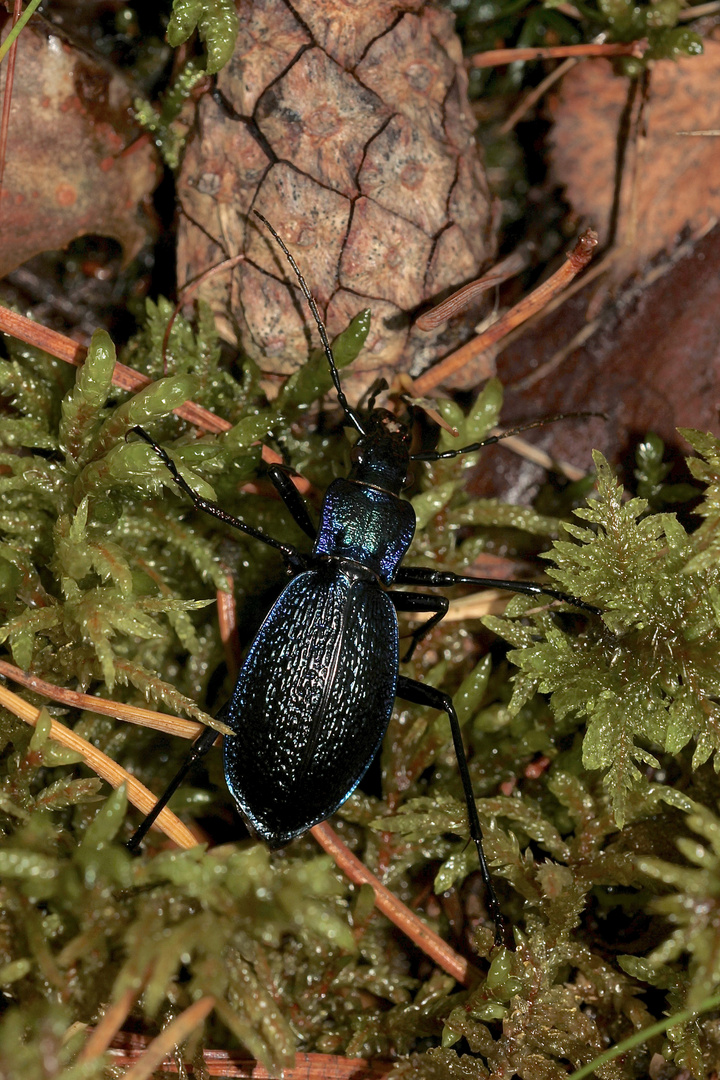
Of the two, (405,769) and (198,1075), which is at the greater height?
(405,769)

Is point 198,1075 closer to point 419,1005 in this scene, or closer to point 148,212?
point 419,1005

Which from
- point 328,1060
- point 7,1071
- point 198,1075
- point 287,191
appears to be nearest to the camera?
point 7,1071

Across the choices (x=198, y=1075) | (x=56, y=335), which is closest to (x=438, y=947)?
(x=198, y=1075)

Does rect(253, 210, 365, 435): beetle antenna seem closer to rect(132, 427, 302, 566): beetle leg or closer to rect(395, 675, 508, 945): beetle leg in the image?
rect(132, 427, 302, 566): beetle leg

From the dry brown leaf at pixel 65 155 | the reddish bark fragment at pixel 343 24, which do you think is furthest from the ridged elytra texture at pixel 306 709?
the reddish bark fragment at pixel 343 24

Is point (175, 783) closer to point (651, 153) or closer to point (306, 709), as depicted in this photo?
point (306, 709)

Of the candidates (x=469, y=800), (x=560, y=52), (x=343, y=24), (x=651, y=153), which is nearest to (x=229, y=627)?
(x=469, y=800)

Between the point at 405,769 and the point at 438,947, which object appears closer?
the point at 438,947
